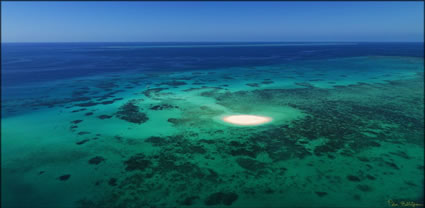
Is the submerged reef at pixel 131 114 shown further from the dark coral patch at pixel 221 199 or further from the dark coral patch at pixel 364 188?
the dark coral patch at pixel 364 188

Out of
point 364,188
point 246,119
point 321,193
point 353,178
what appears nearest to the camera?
point 321,193

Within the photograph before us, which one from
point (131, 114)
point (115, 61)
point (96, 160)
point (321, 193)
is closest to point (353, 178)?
point (321, 193)

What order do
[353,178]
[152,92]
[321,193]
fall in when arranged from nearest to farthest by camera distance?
[321,193]
[353,178]
[152,92]

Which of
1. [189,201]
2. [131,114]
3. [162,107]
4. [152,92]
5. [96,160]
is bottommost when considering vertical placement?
[189,201]

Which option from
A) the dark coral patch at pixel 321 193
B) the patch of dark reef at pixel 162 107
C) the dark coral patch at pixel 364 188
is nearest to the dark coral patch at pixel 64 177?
the patch of dark reef at pixel 162 107

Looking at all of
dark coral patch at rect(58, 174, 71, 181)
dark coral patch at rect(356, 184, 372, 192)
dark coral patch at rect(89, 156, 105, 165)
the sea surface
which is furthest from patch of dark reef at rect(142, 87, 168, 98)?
dark coral patch at rect(356, 184, 372, 192)

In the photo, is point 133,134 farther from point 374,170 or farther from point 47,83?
point 47,83

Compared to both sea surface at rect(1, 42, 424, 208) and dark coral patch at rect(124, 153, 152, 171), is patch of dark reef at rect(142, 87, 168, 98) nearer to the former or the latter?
sea surface at rect(1, 42, 424, 208)

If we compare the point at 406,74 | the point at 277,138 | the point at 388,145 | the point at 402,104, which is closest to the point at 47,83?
the point at 277,138

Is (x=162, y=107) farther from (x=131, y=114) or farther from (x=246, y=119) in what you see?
(x=246, y=119)
